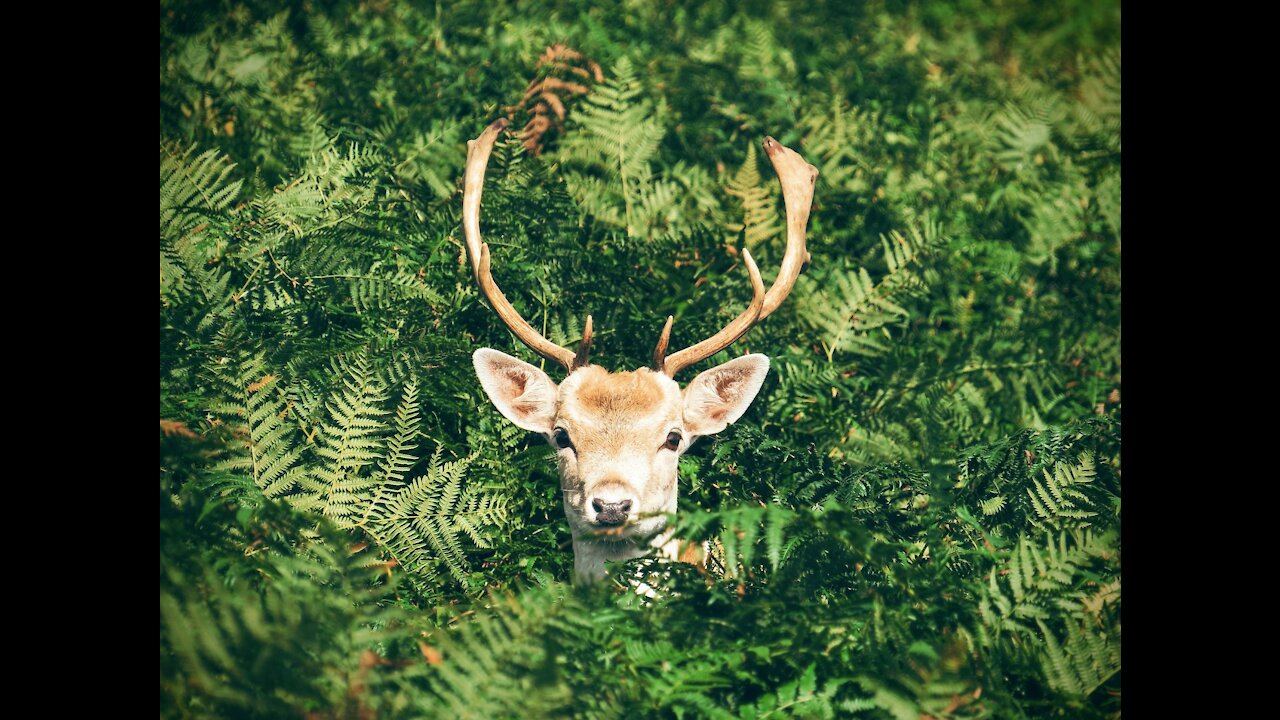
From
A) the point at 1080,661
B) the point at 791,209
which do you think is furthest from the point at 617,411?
the point at 1080,661

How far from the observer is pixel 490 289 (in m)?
5.90

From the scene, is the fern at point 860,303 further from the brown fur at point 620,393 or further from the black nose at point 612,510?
the black nose at point 612,510

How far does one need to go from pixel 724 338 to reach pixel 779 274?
503 mm

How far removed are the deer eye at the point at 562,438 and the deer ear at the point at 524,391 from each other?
0.12 meters

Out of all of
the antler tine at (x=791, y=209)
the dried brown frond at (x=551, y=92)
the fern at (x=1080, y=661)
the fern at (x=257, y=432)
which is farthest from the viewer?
the dried brown frond at (x=551, y=92)

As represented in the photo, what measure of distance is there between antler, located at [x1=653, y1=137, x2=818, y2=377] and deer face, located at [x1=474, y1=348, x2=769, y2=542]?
140mm

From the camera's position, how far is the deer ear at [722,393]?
5.67m

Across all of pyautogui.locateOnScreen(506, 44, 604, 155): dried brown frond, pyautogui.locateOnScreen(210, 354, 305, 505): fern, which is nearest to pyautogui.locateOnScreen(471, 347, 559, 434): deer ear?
pyautogui.locateOnScreen(210, 354, 305, 505): fern

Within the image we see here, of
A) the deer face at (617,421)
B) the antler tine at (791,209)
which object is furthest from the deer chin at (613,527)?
the antler tine at (791,209)

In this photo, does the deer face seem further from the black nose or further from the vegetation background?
the vegetation background

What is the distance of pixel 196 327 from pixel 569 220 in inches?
88.1

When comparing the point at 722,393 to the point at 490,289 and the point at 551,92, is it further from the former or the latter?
the point at 551,92
